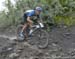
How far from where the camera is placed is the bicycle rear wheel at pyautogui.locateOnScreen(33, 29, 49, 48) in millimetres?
9508

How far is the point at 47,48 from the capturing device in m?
9.53

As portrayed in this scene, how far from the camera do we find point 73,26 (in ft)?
36.0

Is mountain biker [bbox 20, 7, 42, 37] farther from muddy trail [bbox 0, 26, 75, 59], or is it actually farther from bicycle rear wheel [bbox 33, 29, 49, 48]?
muddy trail [bbox 0, 26, 75, 59]

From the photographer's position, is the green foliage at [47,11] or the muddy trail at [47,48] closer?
the muddy trail at [47,48]

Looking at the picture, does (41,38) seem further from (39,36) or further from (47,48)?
(47,48)

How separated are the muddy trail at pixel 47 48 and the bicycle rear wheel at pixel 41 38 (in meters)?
0.14

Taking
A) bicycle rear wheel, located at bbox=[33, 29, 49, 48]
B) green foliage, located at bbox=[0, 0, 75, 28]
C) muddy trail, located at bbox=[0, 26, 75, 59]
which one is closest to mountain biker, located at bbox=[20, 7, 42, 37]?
bicycle rear wheel, located at bbox=[33, 29, 49, 48]

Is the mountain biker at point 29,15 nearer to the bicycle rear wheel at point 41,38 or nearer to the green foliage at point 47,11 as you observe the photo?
the bicycle rear wheel at point 41,38

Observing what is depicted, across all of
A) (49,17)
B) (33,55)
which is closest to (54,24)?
(49,17)

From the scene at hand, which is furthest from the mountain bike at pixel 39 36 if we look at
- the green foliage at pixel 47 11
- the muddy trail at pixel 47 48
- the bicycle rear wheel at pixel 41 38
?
the green foliage at pixel 47 11

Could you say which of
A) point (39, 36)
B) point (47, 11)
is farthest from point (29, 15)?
point (47, 11)

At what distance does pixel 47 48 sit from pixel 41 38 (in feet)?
1.11

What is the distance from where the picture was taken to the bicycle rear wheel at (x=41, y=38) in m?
9.51

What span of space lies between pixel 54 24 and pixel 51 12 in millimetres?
486
